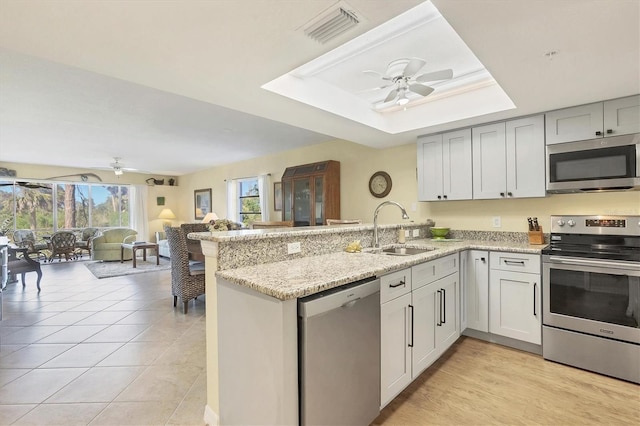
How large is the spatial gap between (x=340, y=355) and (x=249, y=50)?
1.79 m

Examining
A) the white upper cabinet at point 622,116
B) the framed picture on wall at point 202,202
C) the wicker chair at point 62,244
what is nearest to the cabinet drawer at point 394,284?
the white upper cabinet at point 622,116

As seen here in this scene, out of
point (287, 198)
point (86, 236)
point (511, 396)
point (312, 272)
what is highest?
point (287, 198)

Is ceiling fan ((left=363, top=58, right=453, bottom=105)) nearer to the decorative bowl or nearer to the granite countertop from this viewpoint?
the granite countertop

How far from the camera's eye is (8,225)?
24.3ft

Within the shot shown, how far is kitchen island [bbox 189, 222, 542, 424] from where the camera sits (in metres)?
1.26

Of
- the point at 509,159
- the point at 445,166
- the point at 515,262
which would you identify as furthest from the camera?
the point at 445,166

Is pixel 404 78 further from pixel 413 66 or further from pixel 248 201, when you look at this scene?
pixel 248 201

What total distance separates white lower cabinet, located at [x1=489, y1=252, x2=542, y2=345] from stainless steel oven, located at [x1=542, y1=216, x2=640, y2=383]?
75mm

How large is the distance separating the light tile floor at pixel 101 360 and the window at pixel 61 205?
462 cm

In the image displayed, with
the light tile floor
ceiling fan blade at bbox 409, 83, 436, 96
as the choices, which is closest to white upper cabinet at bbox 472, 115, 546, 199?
ceiling fan blade at bbox 409, 83, 436, 96

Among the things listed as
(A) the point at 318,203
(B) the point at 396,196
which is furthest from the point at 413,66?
(A) the point at 318,203

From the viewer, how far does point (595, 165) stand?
2539 millimetres

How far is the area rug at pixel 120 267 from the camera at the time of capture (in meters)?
6.00

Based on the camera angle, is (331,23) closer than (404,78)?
Yes
